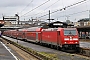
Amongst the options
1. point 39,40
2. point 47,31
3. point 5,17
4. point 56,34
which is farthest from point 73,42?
point 5,17

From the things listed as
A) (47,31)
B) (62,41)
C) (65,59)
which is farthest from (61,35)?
(65,59)

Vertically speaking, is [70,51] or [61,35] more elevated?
[61,35]

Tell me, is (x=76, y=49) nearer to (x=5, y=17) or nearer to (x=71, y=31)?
(x=71, y=31)

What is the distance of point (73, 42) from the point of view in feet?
93.9

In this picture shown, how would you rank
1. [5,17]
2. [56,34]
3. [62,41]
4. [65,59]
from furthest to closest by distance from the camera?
[5,17], [56,34], [62,41], [65,59]

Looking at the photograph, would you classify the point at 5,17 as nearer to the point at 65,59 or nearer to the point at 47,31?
the point at 47,31

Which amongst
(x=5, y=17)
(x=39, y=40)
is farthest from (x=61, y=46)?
(x=5, y=17)

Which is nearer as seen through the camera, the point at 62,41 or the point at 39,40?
the point at 62,41

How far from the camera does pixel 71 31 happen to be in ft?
95.5

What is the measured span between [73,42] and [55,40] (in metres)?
3.12

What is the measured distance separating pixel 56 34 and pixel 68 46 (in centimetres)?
287

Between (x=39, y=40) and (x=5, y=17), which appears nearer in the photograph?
(x=39, y=40)

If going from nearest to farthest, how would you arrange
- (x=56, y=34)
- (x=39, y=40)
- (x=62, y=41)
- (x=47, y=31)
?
(x=62, y=41), (x=56, y=34), (x=47, y=31), (x=39, y=40)

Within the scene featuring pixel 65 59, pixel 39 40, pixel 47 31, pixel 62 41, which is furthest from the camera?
pixel 39 40
